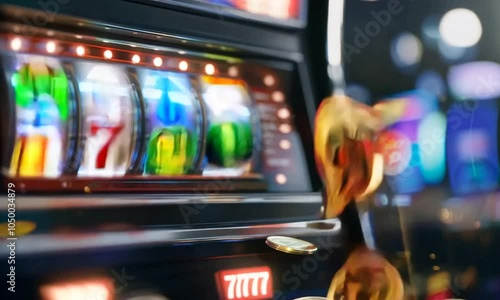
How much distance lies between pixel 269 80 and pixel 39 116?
42cm

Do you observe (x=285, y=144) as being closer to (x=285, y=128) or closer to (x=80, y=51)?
(x=285, y=128)

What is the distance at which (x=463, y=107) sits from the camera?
1377 millimetres

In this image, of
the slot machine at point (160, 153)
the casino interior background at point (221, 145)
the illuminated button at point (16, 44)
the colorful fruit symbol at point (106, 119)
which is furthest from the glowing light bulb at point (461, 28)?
the illuminated button at point (16, 44)

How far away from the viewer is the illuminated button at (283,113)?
111 centimetres

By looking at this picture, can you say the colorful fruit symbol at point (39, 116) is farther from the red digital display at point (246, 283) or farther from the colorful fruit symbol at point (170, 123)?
the red digital display at point (246, 283)

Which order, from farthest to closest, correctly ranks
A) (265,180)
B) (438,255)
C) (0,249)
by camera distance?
(438,255) < (265,180) < (0,249)

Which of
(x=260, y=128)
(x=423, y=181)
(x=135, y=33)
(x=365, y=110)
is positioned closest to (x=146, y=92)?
(x=135, y=33)

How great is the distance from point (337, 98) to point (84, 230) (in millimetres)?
540


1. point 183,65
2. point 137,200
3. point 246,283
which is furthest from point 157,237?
point 183,65

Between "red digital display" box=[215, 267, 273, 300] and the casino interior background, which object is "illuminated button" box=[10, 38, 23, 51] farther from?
"red digital display" box=[215, 267, 273, 300]

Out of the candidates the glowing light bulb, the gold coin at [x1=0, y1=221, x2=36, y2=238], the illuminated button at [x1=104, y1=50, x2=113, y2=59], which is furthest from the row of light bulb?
the glowing light bulb

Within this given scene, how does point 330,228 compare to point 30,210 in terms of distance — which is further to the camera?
point 330,228

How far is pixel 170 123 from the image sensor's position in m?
0.98

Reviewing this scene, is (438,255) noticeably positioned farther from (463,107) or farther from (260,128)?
(260,128)
